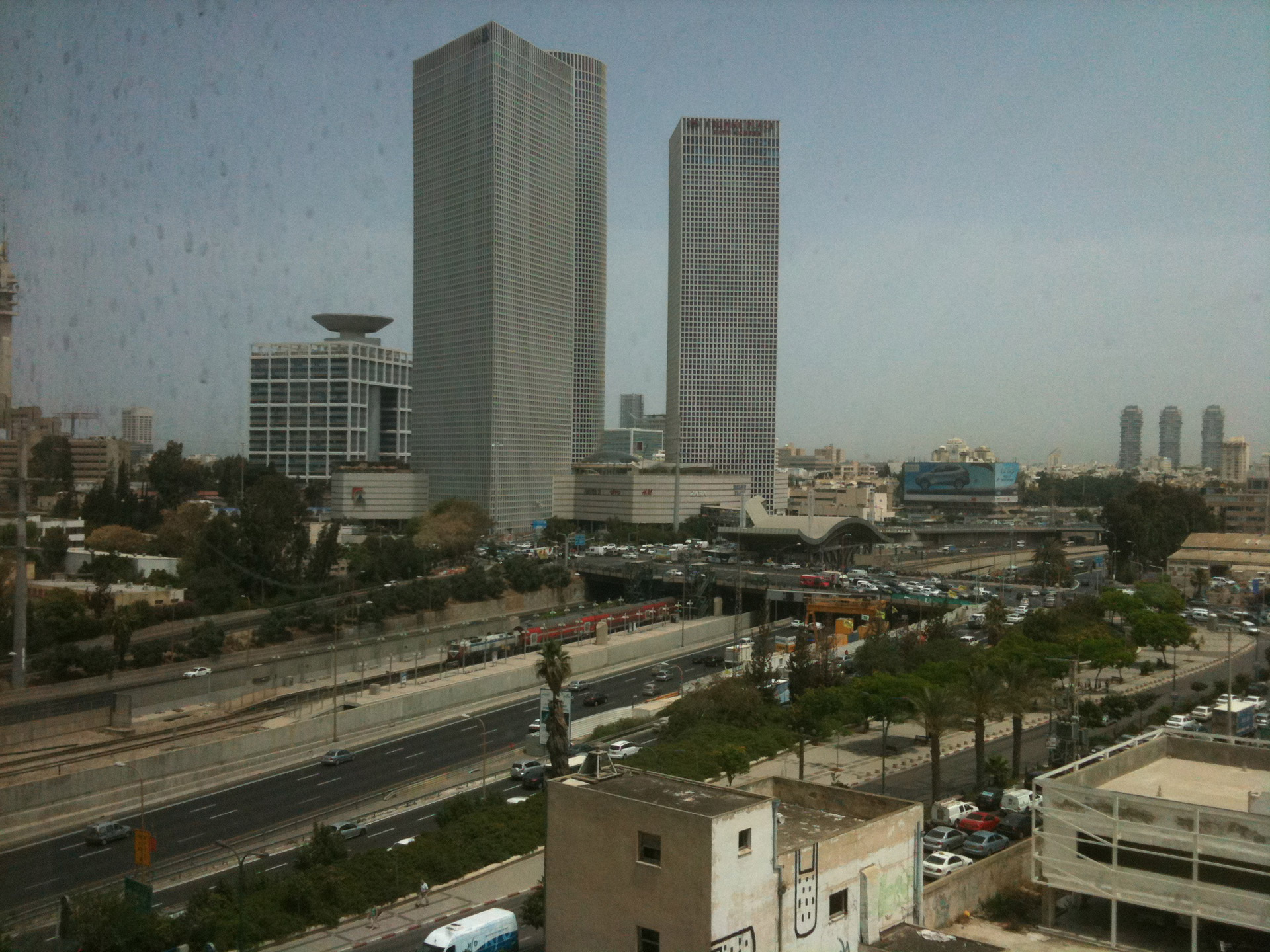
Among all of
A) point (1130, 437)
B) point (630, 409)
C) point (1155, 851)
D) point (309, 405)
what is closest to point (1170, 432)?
point (1130, 437)

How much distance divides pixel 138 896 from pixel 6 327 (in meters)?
8.20

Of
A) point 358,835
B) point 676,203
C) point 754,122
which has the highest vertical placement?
point 754,122

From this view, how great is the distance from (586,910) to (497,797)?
10.9 m

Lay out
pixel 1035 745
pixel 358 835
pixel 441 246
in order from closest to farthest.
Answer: pixel 358 835, pixel 1035 745, pixel 441 246

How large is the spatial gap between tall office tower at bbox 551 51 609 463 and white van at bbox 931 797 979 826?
282 ft

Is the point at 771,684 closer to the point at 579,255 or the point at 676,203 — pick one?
the point at 676,203

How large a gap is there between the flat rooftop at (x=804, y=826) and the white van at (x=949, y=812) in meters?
7.31

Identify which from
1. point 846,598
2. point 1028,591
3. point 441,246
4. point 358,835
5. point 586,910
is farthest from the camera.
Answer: point 441,246

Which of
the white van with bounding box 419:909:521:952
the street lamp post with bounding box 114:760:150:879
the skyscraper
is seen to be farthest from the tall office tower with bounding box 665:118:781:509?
the white van with bounding box 419:909:521:952

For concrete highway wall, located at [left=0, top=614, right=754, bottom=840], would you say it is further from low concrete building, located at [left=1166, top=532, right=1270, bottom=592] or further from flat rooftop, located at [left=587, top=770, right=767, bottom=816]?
low concrete building, located at [left=1166, top=532, right=1270, bottom=592]

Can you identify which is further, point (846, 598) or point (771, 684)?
point (846, 598)

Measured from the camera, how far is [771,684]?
2850cm

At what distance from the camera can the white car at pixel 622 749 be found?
2222 centimetres

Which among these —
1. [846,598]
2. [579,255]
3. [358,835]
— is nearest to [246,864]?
[358,835]
